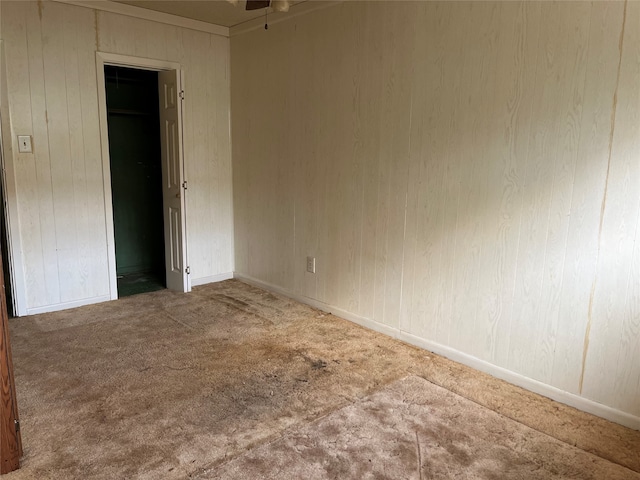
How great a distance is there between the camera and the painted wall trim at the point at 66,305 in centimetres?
388

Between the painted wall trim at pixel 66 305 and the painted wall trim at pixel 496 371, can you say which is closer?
the painted wall trim at pixel 496 371

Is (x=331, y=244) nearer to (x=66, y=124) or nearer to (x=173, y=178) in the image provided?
(x=173, y=178)

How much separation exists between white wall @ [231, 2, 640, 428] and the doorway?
1.79 meters

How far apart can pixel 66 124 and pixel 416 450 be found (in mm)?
3675

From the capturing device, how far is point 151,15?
4188 mm

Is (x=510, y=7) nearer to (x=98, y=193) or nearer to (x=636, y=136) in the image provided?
(x=636, y=136)

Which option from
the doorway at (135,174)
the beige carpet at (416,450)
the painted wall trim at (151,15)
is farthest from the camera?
the doorway at (135,174)

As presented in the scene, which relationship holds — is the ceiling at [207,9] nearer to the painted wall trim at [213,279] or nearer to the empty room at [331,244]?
the empty room at [331,244]

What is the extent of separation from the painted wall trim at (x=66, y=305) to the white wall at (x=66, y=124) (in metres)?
0.01

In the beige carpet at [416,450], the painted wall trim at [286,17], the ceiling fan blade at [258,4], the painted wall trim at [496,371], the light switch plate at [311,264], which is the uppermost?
the painted wall trim at [286,17]

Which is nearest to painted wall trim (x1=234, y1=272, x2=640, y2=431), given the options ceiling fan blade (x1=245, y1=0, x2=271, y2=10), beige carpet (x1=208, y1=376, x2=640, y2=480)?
beige carpet (x1=208, y1=376, x2=640, y2=480)

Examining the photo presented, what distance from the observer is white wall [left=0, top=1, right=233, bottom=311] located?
11.9 feet

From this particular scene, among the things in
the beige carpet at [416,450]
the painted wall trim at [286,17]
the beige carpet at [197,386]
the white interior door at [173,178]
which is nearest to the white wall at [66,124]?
the white interior door at [173,178]

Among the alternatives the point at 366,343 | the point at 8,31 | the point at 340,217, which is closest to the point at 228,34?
the point at 8,31
